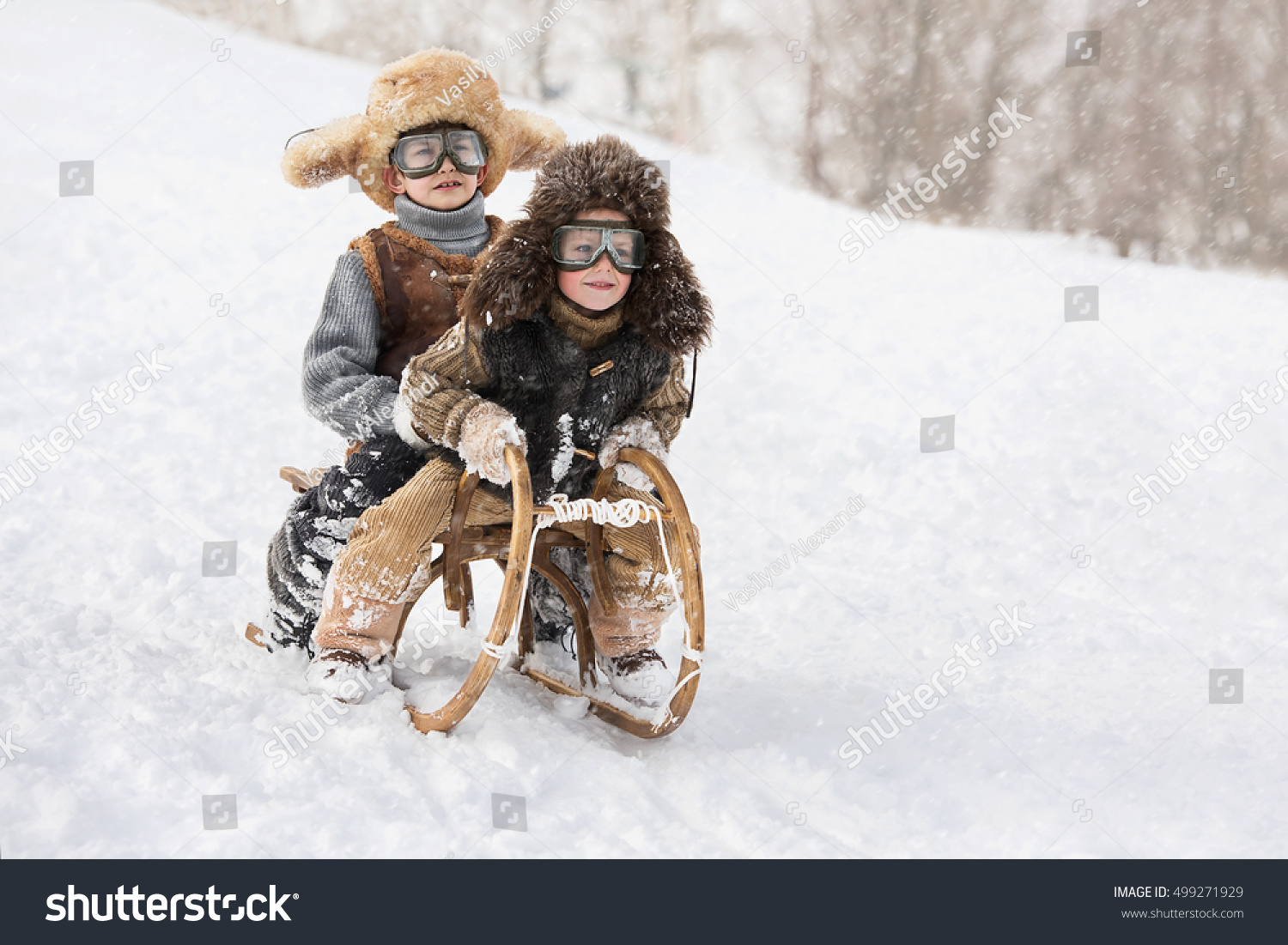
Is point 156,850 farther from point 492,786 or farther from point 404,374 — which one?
point 404,374

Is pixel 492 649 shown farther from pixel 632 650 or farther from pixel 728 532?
pixel 728 532

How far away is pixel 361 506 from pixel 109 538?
1.53 m

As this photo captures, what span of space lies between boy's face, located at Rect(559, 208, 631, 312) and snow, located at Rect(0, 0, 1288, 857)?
0.82m

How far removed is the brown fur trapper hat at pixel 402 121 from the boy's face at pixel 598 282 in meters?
0.54

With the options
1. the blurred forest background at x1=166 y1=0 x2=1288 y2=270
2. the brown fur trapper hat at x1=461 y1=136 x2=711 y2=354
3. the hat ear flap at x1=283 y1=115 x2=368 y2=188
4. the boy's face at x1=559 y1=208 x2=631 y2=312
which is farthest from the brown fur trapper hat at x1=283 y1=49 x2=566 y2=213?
the blurred forest background at x1=166 y1=0 x2=1288 y2=270

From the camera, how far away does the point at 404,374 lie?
223 cm

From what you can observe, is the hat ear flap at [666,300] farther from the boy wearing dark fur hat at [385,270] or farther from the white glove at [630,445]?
the boy wearing dark fur hat at [385,270]

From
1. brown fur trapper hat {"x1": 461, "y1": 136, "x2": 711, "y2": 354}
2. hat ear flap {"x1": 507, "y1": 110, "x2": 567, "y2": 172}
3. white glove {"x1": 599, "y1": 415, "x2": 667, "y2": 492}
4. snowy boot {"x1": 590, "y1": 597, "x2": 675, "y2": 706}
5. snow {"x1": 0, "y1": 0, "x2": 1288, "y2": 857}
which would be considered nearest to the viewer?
snow {"x1": 0, "y1": 0, "x2": 1288, "y2": 857}

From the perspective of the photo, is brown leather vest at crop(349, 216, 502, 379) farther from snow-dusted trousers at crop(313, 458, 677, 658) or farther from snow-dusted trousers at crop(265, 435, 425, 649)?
snow-dusted trousers at crop(313, 458, 677, 658)

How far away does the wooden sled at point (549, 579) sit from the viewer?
2.06m

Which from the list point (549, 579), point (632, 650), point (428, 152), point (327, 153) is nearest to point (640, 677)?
point (632, 650)

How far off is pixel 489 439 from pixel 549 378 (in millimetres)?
208

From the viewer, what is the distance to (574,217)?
2152mm

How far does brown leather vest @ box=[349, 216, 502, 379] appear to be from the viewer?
98.0 inches
